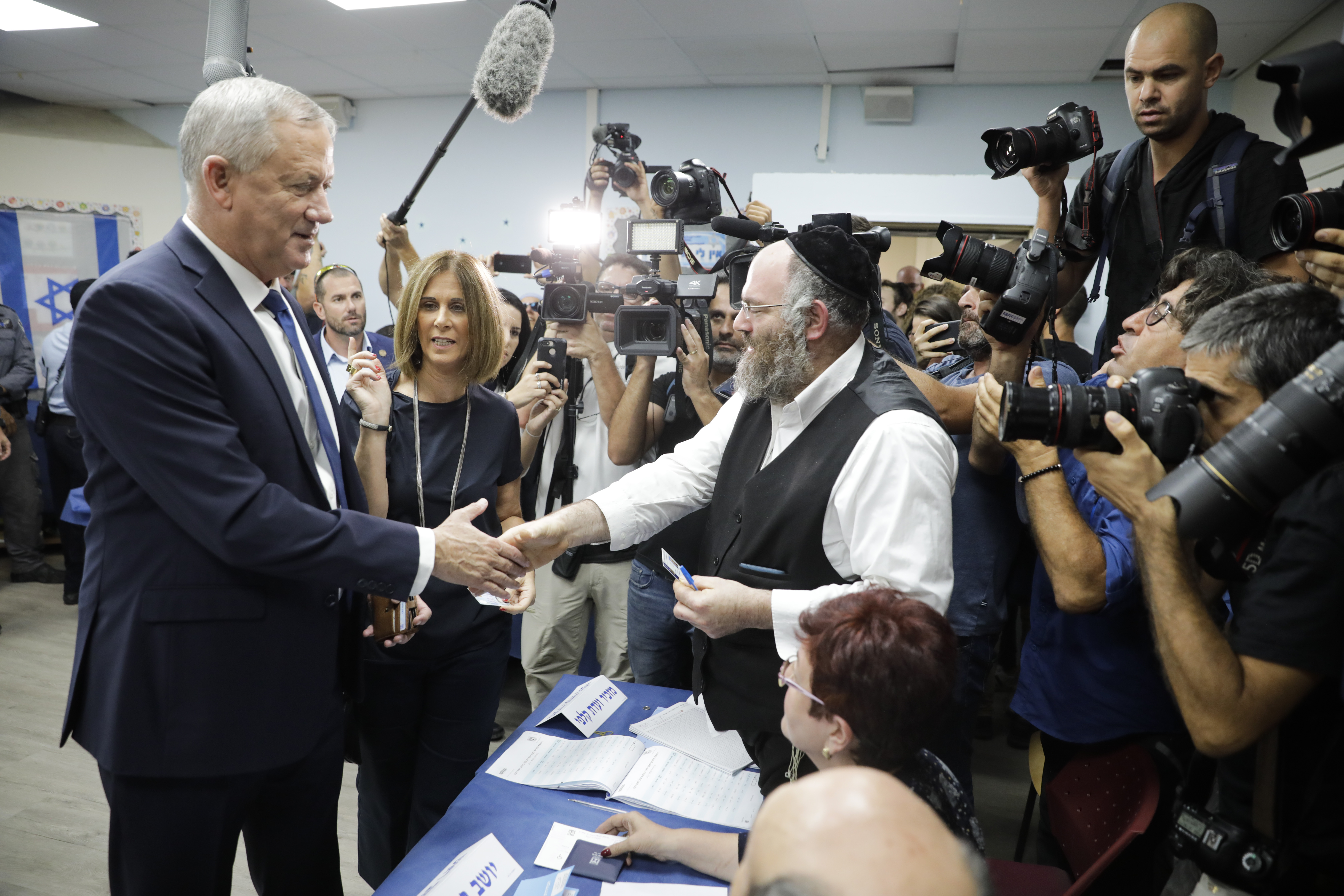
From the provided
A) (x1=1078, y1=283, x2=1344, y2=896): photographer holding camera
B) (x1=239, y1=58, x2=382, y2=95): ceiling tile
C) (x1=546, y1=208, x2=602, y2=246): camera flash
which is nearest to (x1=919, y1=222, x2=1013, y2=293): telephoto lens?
(x1=1078, y1=283, x2=1344, y2=896): photographer holding camera

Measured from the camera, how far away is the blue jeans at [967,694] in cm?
176

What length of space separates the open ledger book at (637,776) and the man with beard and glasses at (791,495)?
0.07 meters

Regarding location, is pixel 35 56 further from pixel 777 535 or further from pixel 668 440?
pixel 777 535

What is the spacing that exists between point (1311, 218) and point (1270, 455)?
0.77m

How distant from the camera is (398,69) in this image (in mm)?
5520

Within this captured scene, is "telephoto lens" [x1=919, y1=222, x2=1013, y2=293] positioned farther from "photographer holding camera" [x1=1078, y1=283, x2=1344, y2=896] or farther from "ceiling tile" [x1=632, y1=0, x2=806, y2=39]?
"ceiling tile" [x1=632, y1=0, x2=806, y2=39]

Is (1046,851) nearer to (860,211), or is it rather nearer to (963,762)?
(963,762)

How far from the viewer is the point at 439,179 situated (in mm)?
6234

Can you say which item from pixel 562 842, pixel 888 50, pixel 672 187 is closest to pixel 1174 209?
pixel 672 187

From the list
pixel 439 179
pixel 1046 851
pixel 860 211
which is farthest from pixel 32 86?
pixel 1046 851

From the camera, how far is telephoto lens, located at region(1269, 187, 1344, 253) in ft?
4.63

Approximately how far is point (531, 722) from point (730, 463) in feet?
2.32

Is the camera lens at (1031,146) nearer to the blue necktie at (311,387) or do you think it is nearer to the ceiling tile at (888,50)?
the blue necktie at (311,387)

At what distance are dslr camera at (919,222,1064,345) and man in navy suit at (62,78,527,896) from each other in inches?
53.0
